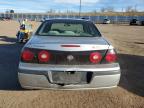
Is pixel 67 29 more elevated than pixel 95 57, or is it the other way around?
pixel 67 29

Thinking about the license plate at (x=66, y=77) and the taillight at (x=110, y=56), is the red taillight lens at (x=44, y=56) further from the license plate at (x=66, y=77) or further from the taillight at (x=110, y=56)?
the taillight at (x=110, y=56)

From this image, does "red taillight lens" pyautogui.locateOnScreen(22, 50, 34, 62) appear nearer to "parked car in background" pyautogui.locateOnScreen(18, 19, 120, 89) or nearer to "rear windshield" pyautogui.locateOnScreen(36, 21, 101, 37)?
"parked car in background" pyautogui.locateOnScreen(18, 19, 120, 89)

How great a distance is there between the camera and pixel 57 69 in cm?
548

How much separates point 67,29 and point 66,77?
2483 mm

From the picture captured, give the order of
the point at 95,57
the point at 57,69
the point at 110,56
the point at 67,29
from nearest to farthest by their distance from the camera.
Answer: the point at 57,69
the point at 95,57
the point at 110,56
the point at 67,29

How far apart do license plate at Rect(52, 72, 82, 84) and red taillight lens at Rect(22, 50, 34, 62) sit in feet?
1.60

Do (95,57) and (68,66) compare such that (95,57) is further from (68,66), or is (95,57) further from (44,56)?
(44,56)

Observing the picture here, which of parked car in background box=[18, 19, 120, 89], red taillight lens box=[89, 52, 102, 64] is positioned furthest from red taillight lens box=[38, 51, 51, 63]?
red taillight lens box=[89, 52, 102, 64]

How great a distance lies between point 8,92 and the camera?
6445 mm

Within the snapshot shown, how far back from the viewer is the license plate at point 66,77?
5.50 m

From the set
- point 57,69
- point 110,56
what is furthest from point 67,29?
point 57,69

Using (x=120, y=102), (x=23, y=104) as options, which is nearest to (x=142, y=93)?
(x=120, y=102)

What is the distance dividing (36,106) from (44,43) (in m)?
1.07

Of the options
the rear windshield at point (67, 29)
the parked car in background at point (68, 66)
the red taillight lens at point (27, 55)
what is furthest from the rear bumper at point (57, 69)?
the rear windshield at point (67, 29)
